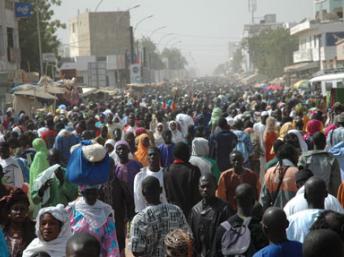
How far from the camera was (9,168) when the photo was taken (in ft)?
33.5

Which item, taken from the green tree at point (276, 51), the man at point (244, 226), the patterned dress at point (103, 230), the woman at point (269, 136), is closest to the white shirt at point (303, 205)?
the man at point (244, 226)

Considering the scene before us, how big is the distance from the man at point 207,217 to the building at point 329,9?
74401mm

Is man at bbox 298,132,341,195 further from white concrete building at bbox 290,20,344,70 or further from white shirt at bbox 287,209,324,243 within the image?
white concrete building at bbox 290,20,344,70

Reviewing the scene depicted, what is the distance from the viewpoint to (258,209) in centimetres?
673

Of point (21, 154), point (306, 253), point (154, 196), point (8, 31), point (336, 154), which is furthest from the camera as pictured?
point (8, 31)

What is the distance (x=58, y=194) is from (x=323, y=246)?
4530 mm

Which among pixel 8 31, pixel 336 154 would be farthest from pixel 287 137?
pixel 8 31

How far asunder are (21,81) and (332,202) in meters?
34.5

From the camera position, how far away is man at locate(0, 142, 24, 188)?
10.1m

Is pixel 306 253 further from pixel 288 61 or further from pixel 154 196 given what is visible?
pixel 288 61

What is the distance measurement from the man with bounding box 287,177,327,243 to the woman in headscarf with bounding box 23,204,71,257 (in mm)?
1617

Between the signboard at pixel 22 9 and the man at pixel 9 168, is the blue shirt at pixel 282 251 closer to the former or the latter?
the man at pixel 9 168

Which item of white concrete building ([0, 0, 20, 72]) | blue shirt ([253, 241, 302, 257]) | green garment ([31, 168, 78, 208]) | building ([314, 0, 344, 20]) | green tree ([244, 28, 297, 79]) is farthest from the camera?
green tree ([244, 28, 297, 79])

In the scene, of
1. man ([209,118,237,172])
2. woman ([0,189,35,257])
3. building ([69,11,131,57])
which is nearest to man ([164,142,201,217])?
woman ([0,189,35,257])
